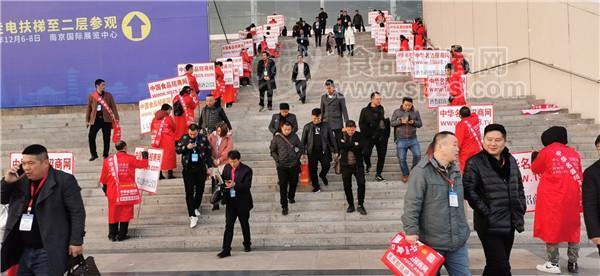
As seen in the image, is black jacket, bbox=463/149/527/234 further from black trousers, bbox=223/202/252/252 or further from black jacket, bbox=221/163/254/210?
black trousers, bbox=223/202/252/252

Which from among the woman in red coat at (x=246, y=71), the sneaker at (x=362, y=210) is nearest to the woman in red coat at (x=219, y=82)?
the woman in red coat at (x=246, y=71)

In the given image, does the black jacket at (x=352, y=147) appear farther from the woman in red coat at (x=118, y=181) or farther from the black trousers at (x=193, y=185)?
the woman in red coat at (x=118, y=181)

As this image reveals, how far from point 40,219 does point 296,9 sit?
28.5 metres

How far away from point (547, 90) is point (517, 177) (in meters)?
11.2

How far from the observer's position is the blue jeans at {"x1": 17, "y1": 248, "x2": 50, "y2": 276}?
15.1 ft

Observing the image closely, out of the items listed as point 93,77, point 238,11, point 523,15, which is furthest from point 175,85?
point 238,11

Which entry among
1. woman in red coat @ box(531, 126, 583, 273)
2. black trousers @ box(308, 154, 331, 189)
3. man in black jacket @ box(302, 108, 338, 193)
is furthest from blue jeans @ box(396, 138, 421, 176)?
woman in red coat @ box(531, 126, 583, 273)

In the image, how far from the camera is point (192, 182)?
9219 mm

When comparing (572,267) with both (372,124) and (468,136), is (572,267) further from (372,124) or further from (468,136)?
(372,124)

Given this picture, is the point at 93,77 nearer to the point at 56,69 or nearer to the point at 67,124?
the point at 56,69

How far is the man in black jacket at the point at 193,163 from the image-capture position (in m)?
9.13

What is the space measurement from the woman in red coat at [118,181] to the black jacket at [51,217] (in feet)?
12.6

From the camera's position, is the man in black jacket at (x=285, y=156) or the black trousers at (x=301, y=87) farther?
the black trousers at (x=301, y=87)

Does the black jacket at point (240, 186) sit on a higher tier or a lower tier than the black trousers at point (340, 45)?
lower
